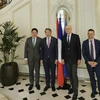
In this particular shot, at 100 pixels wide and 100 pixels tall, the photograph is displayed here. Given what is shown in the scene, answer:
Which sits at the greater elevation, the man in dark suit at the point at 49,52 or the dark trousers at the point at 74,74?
the man in dark suit at the point at 49,52

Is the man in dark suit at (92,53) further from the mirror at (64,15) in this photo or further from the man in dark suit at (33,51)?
the mirror at (64,15)

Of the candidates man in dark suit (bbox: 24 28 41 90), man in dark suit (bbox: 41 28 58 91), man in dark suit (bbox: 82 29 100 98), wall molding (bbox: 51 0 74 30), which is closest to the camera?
man in dark suit (bbox: 82 29 100 98)

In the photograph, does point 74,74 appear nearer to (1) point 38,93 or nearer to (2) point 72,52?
(2) point 72,52

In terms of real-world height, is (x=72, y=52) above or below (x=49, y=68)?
above

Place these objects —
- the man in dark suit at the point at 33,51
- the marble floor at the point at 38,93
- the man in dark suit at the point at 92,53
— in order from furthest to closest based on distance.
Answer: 1. the man in dark suit at the point at 33,51
2. the marble floor at the point at 38,93
3. the man in dark suit at the point at 92,53

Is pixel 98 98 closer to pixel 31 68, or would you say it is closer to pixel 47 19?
pixel 31 68

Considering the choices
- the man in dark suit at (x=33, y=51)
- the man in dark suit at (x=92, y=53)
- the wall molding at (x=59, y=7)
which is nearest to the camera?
the man in dark suit at (x=92, y=53)

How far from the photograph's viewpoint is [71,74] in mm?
3502

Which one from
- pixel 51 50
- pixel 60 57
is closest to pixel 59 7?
pixel 51 50

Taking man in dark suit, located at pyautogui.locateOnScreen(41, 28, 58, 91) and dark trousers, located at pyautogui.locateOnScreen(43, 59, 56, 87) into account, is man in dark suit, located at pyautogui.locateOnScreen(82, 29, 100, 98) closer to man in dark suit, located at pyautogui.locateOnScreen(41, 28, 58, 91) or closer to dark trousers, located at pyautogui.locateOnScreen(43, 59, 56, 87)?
man in dark suit, located at pyautogui.locateOnScreen(41, 28, 58, 91)

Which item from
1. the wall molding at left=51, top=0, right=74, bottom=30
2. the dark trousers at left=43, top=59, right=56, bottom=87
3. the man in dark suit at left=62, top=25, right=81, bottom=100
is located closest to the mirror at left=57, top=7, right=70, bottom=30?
the wall molding at left=51, top=0, right=74, bottom=30

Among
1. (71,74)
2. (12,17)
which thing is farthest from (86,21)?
(12,17)

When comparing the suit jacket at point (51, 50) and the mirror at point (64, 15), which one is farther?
the mirror at point (64, 15)

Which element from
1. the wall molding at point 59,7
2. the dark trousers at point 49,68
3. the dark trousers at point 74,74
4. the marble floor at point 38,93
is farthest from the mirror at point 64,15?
the marble floor at point 38,93
